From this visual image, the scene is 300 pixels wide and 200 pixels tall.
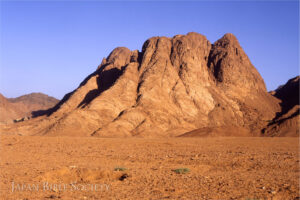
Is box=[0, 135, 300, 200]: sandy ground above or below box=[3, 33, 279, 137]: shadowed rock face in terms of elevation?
below

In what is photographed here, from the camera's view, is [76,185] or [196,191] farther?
[76,185]

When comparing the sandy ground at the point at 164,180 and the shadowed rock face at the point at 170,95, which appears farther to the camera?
the shadowed rock face at the point at 170,95

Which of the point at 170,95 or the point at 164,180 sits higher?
the point at 170,95

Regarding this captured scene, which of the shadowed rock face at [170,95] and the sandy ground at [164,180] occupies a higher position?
the shadowed rock face at [170,95]

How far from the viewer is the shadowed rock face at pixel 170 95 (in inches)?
1764

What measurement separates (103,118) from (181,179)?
35.1 m

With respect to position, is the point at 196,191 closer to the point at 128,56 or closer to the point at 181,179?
the point at 181,179

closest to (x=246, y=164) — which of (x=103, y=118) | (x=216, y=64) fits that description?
(x=103, y=118)

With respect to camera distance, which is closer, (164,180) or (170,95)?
(164,180)

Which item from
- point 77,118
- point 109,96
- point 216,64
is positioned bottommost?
point 77,118

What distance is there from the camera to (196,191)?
1005cm

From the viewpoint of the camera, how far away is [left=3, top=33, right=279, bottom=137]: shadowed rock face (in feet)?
147

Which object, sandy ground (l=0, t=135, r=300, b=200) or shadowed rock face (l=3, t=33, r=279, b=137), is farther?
shadowed rock face (l=3, t=33, r=279, b=137)

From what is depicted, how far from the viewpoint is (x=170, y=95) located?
51.7 meters
